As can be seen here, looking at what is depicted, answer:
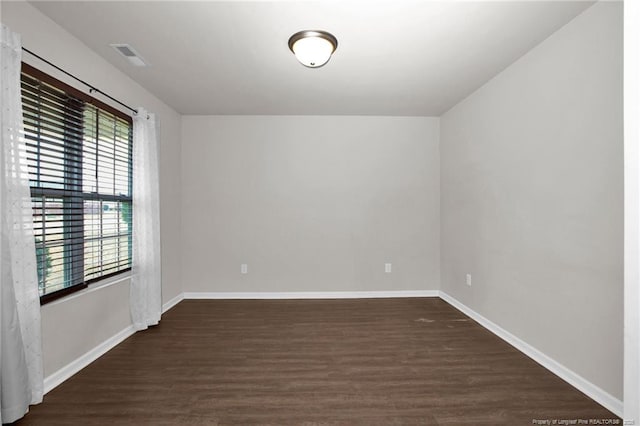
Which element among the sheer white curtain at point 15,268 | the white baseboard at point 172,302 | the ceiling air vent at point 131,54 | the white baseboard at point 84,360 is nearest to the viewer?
the sheer white curtain at point 15,268

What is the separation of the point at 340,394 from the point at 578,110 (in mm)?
2604

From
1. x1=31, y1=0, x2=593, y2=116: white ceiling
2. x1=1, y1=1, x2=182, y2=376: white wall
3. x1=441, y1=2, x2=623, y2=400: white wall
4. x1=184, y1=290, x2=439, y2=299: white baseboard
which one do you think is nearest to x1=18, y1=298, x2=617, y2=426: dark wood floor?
x1=1, y1=1, x2=182, y2=376: white wall

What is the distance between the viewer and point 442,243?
14.5 feet

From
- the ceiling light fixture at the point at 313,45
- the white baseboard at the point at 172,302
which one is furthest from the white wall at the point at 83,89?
the ceiling light fixture at the point at 313,45

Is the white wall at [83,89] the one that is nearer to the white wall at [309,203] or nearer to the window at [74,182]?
the window at [74,182]

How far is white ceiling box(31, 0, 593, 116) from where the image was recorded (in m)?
2.06

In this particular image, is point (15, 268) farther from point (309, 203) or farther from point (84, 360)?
point (309, 203)

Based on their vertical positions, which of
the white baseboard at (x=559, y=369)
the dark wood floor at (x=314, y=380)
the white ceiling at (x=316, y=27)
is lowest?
the dark wood floor at (x=314, y=380)

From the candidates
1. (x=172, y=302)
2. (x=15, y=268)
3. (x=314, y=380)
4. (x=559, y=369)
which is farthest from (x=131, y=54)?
(x=559, y=369)

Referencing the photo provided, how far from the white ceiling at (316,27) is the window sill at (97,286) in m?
2.02

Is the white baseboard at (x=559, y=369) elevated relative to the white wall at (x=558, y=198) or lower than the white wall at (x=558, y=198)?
lower

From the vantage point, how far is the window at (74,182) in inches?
82.9

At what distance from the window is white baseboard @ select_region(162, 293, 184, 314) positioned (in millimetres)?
929

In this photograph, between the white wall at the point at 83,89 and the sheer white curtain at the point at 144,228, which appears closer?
the white wall at the point at 83,89
